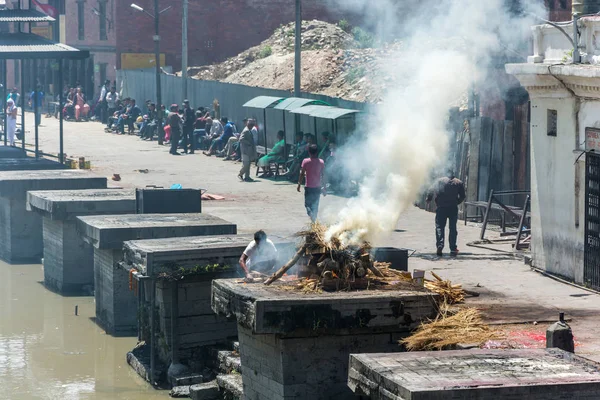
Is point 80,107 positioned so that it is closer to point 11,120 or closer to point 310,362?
point 11,120

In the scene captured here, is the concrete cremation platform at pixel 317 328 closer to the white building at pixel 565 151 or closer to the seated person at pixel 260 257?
the seated person at pixel 260 257

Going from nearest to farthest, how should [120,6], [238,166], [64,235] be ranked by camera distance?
[64,235] < [238,166] < [120,6]

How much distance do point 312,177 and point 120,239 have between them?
414cm

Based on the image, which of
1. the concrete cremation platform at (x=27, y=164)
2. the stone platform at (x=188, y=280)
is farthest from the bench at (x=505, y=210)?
the concrete cremation platform at (x=27, y=164)

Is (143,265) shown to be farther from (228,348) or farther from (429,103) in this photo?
(429,103)

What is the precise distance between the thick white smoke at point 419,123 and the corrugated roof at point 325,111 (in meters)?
0.71

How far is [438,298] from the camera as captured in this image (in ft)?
43.3

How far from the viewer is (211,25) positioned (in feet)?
185

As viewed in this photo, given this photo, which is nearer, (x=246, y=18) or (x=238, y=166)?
(x=238, y=166)

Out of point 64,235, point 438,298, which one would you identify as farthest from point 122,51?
point 438,298

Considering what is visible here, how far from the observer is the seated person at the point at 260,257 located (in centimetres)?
1439

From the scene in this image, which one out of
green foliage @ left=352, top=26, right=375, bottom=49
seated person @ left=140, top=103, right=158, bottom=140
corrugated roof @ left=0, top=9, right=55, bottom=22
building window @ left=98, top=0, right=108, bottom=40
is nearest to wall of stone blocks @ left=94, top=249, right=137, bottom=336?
corrugated roof @ left=0, top=9, right=55, bottom=22

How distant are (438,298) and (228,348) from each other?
13.1ft

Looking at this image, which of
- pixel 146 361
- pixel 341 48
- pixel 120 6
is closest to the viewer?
pixel 146 361
